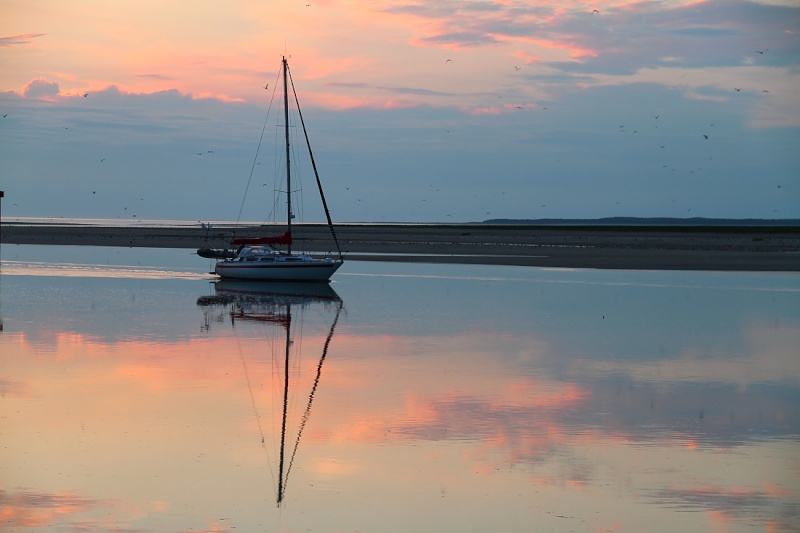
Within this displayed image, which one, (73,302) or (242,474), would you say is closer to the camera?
(242,474)

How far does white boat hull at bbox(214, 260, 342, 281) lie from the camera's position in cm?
4441

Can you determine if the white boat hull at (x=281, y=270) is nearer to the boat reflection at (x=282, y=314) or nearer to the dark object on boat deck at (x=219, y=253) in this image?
the boat reflection at (x=282, y=314)

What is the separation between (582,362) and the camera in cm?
2116

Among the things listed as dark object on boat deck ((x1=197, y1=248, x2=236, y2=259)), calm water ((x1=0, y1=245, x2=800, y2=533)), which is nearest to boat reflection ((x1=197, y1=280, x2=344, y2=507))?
calm water ((x1=0, y1=245, x2=800, y2=533))

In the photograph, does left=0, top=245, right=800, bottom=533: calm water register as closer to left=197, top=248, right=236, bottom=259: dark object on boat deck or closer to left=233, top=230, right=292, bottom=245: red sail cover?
left=233, top=230, right=292, bottom=245: red sail cover

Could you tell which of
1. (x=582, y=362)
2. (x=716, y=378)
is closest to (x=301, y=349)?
(x=582, y=362)

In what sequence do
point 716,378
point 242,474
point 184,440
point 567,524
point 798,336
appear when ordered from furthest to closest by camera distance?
point 798,336, point 716,378, point 184,440, point 242,474, point 567,524

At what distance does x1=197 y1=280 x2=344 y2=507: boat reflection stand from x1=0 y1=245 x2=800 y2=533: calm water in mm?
116

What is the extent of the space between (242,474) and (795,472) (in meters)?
6.63

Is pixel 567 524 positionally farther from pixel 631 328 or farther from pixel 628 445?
pixel 631 328

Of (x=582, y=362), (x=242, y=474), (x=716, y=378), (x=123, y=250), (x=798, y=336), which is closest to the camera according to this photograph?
(x=242, y=474)

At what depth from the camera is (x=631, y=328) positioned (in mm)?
27375

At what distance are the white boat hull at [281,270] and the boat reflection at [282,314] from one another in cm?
35

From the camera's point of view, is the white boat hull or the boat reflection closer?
the boat reflection
